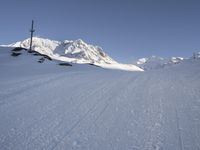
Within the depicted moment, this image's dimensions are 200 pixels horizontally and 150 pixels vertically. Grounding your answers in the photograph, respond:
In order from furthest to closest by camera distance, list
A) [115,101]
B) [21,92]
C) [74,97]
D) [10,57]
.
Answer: [10,57], [21,92], [74,97], [115,101]

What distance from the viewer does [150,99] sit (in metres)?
9.85

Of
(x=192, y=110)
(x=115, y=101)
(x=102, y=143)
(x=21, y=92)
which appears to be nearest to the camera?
(x=102, y=143)

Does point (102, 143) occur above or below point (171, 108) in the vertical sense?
below

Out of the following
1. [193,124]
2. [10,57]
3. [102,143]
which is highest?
[10,57]

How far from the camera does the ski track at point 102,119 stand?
6039mm

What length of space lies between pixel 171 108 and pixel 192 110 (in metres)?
0.73

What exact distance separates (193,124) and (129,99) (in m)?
3.46

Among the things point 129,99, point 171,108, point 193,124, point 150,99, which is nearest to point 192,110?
point 171,108

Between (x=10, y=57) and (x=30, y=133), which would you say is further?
(x=10, y=57)

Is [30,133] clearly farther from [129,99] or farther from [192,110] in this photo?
[192,110]

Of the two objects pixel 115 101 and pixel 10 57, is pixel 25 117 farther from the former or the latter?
pixel 10 57

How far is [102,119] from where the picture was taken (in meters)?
7.69

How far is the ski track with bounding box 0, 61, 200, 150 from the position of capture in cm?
604

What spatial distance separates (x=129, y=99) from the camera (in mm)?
9984
